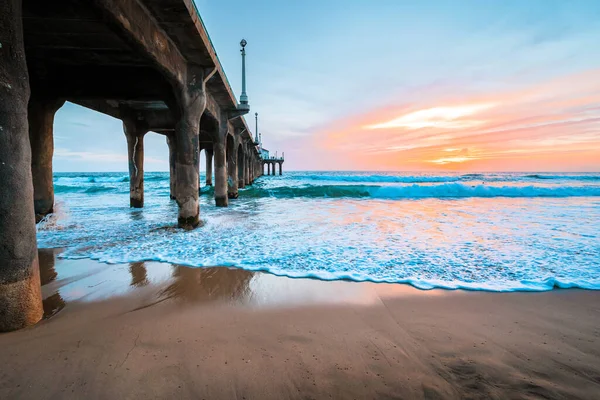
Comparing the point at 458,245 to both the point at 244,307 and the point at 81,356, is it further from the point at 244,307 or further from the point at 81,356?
the point at 81,356

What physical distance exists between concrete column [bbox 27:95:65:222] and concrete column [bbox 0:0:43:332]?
5.84 meters

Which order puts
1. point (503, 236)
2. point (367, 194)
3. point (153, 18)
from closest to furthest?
1. point (153, 18)
2. point (503, 236)
3. point (367, 194)

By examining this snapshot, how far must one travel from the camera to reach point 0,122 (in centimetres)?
217

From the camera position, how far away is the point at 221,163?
11.7 m

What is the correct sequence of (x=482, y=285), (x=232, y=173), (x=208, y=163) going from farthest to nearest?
(x=208, y=163) → (x=232, y=173) → (x=482, y=285)

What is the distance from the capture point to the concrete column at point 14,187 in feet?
7.22

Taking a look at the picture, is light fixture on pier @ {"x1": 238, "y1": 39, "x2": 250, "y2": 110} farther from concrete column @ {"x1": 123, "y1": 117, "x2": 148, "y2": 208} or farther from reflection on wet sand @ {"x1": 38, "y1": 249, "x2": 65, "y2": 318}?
reflection on wet sand @ {"x1": 38, "y1": 249, "x2": 65, "y2": 318}

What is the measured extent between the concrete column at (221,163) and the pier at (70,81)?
2149 millimetres

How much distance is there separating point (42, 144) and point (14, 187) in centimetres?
624

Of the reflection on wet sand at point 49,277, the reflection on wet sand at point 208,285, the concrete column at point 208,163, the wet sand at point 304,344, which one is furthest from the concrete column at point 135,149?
the concrete column at point 208,163

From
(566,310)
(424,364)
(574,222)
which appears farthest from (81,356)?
(574,222)

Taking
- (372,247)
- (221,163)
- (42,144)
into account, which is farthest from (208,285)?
(221,163)

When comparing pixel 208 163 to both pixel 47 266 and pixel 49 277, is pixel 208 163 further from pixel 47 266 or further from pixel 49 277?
pixel 49 277

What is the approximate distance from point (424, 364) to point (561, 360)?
97 centimetres
